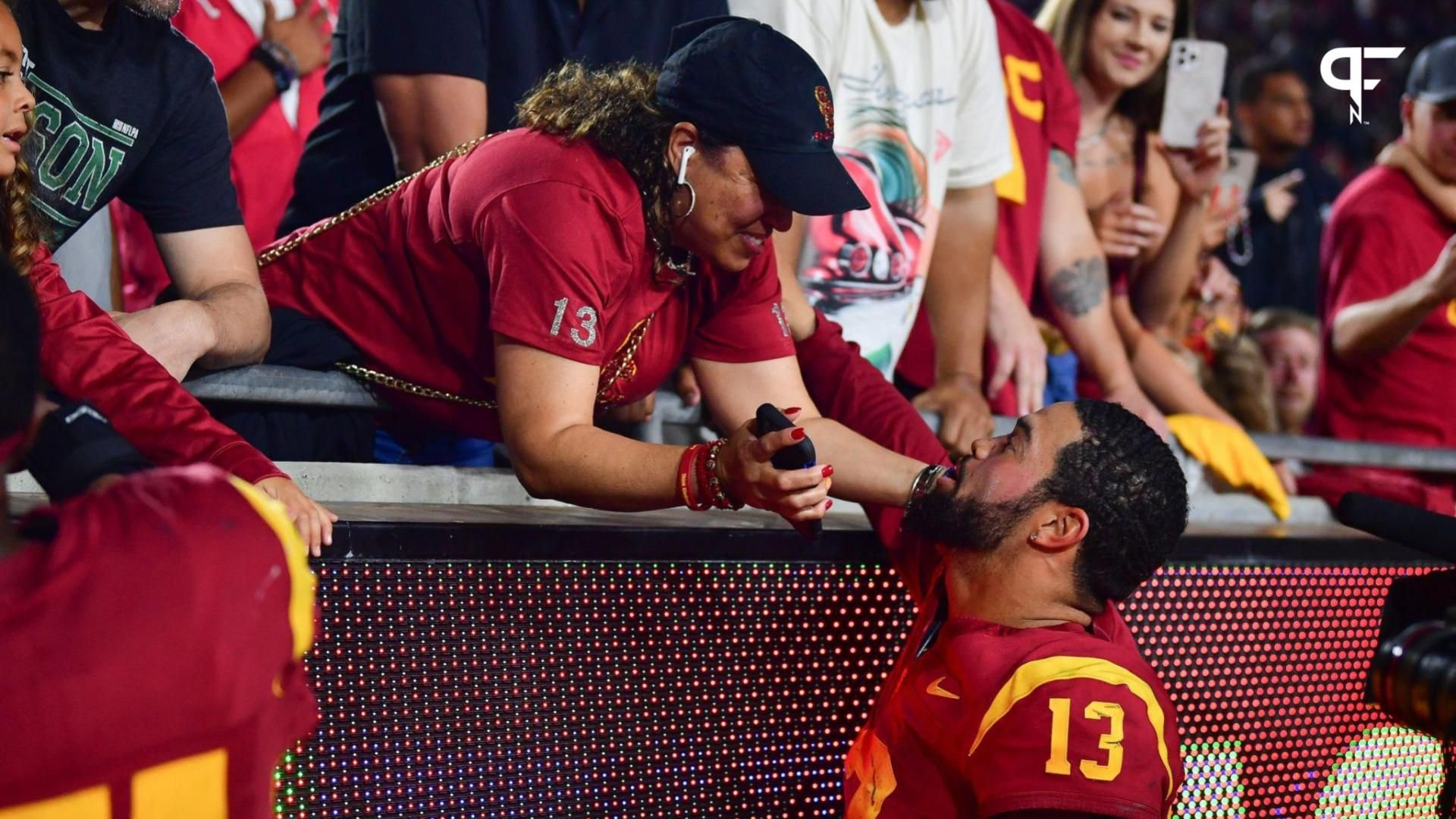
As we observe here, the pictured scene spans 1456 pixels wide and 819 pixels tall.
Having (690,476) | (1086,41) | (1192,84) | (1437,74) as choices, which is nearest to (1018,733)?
(690,476)

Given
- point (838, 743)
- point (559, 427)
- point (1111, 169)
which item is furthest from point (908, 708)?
point (1111, 169)

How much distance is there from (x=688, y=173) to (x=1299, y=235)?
215 inches

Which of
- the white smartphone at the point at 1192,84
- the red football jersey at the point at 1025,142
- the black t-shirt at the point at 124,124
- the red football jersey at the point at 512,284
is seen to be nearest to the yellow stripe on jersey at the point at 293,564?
the red football jersey at the point at 512,284

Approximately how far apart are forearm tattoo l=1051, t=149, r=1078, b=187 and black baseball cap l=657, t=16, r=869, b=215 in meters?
1.74

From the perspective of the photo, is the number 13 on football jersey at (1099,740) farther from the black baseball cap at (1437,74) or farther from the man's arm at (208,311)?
the black baseball cap at (1437,74)

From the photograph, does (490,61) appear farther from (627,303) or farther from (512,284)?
(512,284)

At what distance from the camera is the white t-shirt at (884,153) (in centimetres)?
313

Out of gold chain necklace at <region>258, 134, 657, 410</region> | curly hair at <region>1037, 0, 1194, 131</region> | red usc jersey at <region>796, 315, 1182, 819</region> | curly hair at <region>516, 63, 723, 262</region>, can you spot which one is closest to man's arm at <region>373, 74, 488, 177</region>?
gold chain necklace at <region>258, 134, 657, 410</region>

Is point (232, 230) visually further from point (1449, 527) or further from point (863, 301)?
point (1449, 527)

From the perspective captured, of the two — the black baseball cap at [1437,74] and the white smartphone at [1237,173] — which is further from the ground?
the black baseball cap at [1437,74]

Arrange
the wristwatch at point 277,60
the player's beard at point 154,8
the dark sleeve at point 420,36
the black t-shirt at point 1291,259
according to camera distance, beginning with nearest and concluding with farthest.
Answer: the player's beard at point 154,8, the dark sleeve at point 420,36, the wristwatch at point 277,60, the black t-shirt at point 1291,259

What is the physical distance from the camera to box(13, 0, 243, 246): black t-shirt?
228 centimetres

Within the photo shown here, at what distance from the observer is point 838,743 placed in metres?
2.37

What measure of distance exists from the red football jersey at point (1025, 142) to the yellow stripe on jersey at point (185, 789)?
252cm
